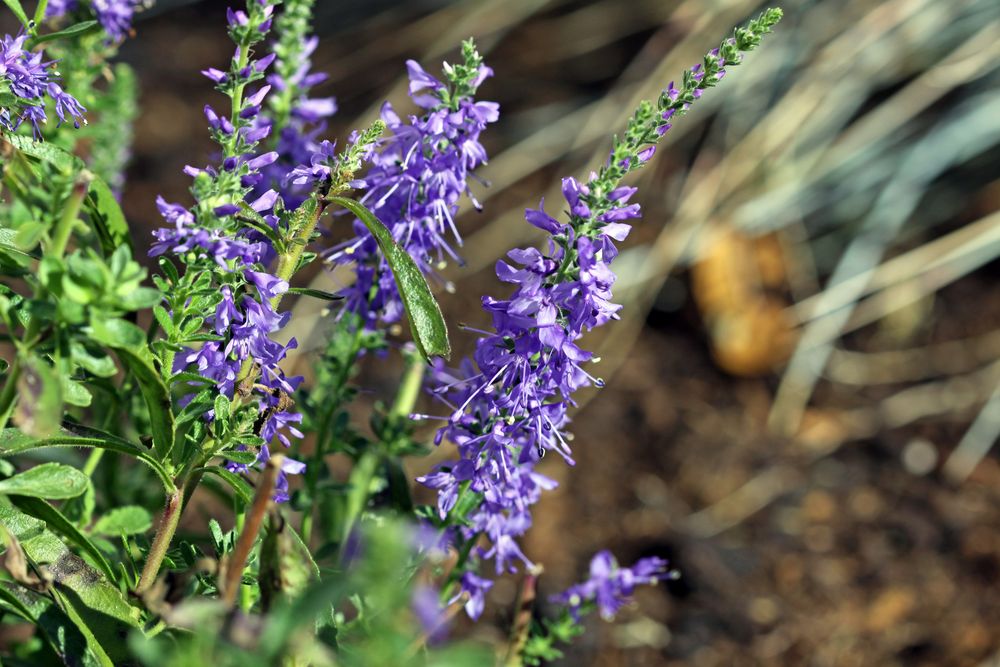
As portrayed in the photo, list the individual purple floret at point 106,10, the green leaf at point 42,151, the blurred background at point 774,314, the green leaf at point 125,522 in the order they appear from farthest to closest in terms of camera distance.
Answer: the blurred background at point 774,314 < the individual purple floret at point 106,10 < the green leaf at point 125,522 < the green leaf at point 42,151

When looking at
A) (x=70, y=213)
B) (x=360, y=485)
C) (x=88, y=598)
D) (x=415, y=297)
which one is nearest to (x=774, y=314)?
(x=360, y=485)

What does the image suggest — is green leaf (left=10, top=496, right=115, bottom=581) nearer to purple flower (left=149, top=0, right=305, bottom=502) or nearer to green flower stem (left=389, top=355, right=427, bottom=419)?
purple flower (left=149, top=0, right=305, bottom=502)

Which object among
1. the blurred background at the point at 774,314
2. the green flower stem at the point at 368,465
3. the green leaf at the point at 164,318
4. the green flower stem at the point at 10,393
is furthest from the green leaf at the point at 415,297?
the blurred background at the point at 774,314

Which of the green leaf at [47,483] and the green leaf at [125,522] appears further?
the green leaf at [125,522]

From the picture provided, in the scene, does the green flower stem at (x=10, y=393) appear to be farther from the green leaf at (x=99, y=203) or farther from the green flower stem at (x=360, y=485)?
the green flower stem at (x=360, y=485)

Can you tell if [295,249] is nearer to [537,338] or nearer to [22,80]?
[537,338]

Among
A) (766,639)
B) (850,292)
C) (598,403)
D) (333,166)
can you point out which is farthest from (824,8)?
(333,166)
